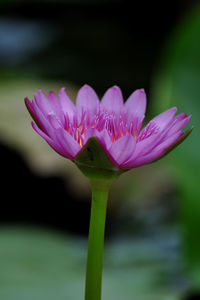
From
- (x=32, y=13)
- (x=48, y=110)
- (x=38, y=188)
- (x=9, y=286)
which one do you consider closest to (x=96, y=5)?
(x=32, y=13)

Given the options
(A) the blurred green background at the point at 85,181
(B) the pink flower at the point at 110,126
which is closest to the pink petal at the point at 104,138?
(B) the pink flower at the point at 110,126

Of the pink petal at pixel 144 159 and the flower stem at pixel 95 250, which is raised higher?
the pink petal at pixel 144 159

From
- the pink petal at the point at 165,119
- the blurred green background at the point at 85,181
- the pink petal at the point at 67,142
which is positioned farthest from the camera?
the blurred green background at the point at 85,181

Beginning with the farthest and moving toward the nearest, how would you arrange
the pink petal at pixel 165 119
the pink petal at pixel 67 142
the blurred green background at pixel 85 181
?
the blurred green background at pixel 85 181 < the pink petal at pixel 165 119 < the pink petal at pixel 67 142

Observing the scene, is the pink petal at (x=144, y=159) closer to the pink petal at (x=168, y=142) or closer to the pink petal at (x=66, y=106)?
the pink petal at (x=168, y=142)

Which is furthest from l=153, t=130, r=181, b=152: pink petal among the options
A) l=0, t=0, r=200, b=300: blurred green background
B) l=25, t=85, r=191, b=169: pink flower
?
l=0, t=0, r=200, b=300: blurred green background

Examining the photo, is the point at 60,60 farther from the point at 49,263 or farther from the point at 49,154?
the point at 49,263

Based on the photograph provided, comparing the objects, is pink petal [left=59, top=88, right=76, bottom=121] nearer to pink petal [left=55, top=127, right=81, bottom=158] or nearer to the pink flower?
the pink flower
